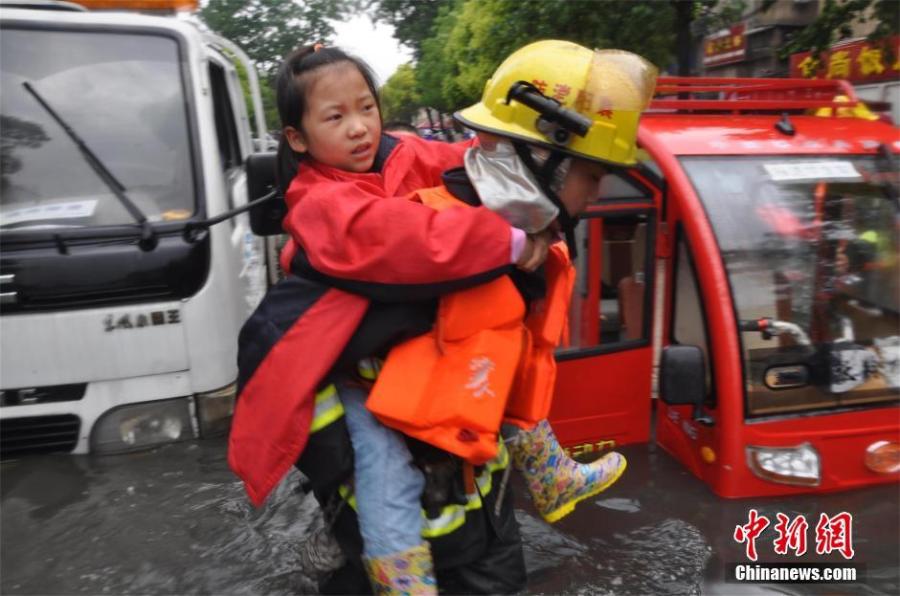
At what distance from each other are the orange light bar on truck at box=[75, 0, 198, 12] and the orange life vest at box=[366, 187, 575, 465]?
8.92 ft

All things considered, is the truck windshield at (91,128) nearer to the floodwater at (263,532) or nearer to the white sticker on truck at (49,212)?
the white sticker on truck at (49,212)

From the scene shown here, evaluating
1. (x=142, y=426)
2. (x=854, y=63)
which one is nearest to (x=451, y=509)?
(x=142, y=426)

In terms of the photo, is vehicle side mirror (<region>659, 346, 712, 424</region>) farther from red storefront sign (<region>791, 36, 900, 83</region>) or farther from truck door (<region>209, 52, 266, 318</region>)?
red storefront sign (<region>791, 36, 900, 83</region>)

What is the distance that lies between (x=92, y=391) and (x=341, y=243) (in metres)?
2.00

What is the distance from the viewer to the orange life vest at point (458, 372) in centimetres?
163

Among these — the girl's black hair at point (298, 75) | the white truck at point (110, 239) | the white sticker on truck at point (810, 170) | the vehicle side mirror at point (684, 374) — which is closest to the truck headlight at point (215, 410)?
the white truck at point (110, 239)

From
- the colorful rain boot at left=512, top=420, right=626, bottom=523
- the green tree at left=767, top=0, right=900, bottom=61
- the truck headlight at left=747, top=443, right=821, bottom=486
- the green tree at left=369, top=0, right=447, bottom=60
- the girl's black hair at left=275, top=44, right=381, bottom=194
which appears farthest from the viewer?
the green tree at left=369, top=0, right=447, bottom=60

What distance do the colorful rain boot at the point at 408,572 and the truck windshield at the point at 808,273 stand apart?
1.49m

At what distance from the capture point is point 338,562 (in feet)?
6.75

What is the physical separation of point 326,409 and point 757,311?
174 cm

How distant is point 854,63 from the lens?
6.49 meters

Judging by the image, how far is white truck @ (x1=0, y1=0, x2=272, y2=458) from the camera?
9.70 ft

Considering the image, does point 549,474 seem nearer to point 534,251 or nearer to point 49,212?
point 534,251

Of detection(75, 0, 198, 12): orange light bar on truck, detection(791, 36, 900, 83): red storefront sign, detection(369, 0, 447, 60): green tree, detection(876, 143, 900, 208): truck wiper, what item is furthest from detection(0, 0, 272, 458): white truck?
detection(791, 36, 900, 83): red storefront sign
